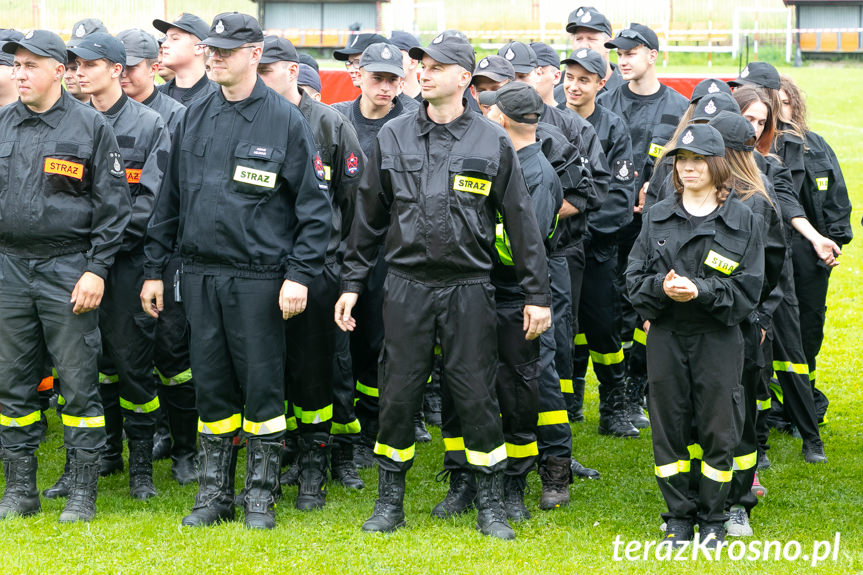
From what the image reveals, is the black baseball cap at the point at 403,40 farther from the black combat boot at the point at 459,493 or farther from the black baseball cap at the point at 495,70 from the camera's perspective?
the black combat boot at the point at 459,493

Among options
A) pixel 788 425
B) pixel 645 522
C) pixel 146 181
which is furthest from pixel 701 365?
pixel 146 181

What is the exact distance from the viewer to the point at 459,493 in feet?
21.0

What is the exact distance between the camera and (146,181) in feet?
22.4

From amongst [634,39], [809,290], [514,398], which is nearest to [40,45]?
[514,398]

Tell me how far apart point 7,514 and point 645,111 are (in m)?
5.41

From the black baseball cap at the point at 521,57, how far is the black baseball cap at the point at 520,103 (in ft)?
4.78

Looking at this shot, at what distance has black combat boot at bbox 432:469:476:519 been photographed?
6328mm

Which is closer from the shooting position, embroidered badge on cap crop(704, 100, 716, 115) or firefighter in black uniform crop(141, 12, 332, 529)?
firefighter in black uniform crop(141, 12, 332, 529)

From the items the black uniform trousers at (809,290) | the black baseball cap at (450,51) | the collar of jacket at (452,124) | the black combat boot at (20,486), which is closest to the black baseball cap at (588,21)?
the black uniform trousers at (809,290)

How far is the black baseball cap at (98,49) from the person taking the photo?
265 inches

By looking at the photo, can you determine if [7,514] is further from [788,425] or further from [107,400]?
[788,425]

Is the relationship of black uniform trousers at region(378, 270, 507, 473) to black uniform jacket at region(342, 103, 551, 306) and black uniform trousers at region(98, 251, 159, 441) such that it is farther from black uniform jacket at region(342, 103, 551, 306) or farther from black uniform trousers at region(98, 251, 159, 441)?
black uniform trousers at region(98, 251, 159, 441)

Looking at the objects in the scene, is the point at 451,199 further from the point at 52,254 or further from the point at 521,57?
the point at 521,57

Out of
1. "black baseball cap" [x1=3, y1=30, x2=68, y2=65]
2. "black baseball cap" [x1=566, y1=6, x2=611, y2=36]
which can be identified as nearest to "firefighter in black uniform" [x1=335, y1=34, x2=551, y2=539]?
"black baseball cap" [x1=3, y1=30, x2=68, y2=65]
